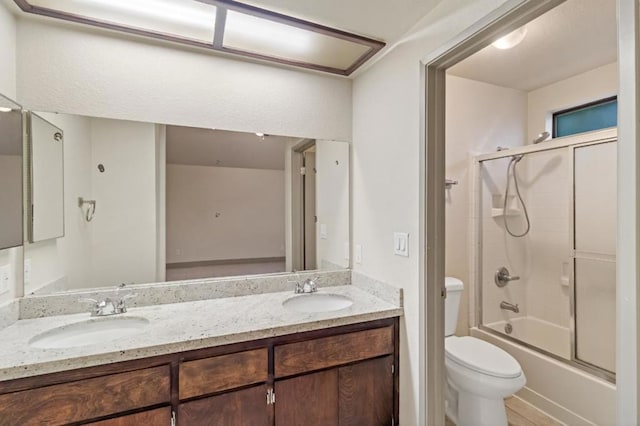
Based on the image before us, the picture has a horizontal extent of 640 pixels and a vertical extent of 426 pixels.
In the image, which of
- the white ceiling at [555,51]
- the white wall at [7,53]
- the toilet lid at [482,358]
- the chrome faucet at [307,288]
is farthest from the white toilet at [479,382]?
the white wall at [7,53]

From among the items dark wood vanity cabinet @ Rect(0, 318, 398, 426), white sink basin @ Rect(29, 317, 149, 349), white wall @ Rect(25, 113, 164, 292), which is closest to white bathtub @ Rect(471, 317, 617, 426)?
dark wood vanity cabinet @ Rect(0, 318, 398, 426)

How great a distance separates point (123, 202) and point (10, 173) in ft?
1.47

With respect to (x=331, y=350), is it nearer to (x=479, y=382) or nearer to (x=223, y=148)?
(x=479, y=382)

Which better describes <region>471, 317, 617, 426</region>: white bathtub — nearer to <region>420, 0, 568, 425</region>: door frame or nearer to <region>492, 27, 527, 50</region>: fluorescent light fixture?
<region>420, 0, 568, 425</region>: door frame

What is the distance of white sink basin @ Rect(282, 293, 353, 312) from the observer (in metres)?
1.80

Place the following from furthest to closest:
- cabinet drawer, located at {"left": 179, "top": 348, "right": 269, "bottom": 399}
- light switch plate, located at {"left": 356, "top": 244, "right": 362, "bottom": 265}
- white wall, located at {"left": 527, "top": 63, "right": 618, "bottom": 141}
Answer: white wall, located at {"left": 527, "top": 63, "right": 618, "bottom": 141}, light switch plate, located at {"left": 356, "top": 244, "right": 362, "bottom": 265}, cabinet drawer, located at {"left": 179, "top": 348, "right": 269, "bottom": 399}

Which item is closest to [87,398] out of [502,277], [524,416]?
[524,416]

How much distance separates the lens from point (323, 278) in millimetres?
2037

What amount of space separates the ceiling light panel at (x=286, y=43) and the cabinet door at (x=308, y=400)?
173 centimetres

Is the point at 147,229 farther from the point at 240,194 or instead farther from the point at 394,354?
the point at 394,354

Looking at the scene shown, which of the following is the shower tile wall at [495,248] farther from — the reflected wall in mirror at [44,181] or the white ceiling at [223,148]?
the reflected wall in mirror at [44,181]

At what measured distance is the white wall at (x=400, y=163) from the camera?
1.48 metres

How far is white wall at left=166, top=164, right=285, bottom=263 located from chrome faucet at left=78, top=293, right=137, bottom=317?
0.34 meters

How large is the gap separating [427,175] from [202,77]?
1.38m
